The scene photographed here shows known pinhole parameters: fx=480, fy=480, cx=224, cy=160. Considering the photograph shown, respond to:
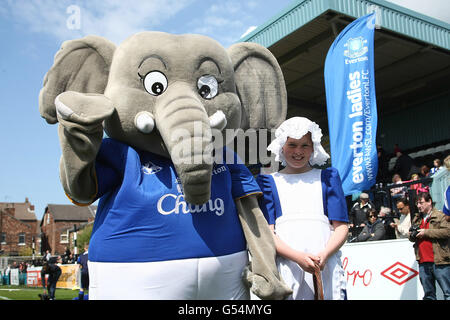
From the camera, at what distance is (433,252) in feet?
18.6

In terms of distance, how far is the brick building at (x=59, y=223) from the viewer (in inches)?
2164

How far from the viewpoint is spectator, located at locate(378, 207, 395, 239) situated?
797cm

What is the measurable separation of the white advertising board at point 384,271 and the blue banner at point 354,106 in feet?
6.40

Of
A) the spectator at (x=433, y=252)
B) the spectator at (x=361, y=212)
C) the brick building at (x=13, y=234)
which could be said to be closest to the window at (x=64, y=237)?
the brick building at (x=13, y=234)

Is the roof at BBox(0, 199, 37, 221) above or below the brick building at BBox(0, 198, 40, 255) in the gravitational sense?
above

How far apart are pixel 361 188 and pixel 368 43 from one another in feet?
9.45

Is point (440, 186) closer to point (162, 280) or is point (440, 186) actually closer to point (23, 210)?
point (162, 280)

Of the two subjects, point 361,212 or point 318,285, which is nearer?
point 318,285

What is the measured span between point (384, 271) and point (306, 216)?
406 cm

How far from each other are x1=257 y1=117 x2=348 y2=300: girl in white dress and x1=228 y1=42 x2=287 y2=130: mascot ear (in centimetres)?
43

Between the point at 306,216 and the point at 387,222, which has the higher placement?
the point at 387,222

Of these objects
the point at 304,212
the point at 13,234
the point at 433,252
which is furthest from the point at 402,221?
the point at 13,234

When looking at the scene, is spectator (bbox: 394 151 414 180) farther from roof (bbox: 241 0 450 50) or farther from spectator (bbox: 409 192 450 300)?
spectator (bbox: 409 192 450 300)

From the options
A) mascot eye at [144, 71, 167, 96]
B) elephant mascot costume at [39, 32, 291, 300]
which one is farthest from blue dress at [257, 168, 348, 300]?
mascot eye at [144, 71, 167, 96]
